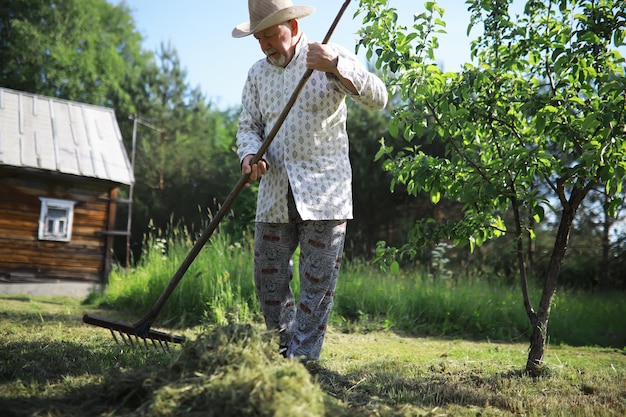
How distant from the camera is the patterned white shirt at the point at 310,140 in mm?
2911

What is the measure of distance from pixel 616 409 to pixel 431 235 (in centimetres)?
129

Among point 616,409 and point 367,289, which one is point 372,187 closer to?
point 367,289

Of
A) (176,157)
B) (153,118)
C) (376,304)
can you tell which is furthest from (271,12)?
(153,118)

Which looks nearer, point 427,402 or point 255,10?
point 427,402

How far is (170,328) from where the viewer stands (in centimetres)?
528

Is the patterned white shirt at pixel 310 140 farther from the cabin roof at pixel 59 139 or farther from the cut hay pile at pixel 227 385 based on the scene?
the cabin roof at pixel 59 139

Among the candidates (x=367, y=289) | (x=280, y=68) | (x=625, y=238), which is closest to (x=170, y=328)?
(x=367, y=289)

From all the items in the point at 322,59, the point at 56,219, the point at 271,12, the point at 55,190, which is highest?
the point at 271,12

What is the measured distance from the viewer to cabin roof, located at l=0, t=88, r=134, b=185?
31.2 ft

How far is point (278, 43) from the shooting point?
2963mm

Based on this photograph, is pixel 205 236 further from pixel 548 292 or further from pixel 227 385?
pixel 548 292

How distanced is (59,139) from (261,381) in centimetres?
928

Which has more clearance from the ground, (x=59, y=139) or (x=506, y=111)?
(x=59, y=139)

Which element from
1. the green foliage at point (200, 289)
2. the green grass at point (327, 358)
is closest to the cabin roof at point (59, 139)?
the green grass at point (327, 358)
